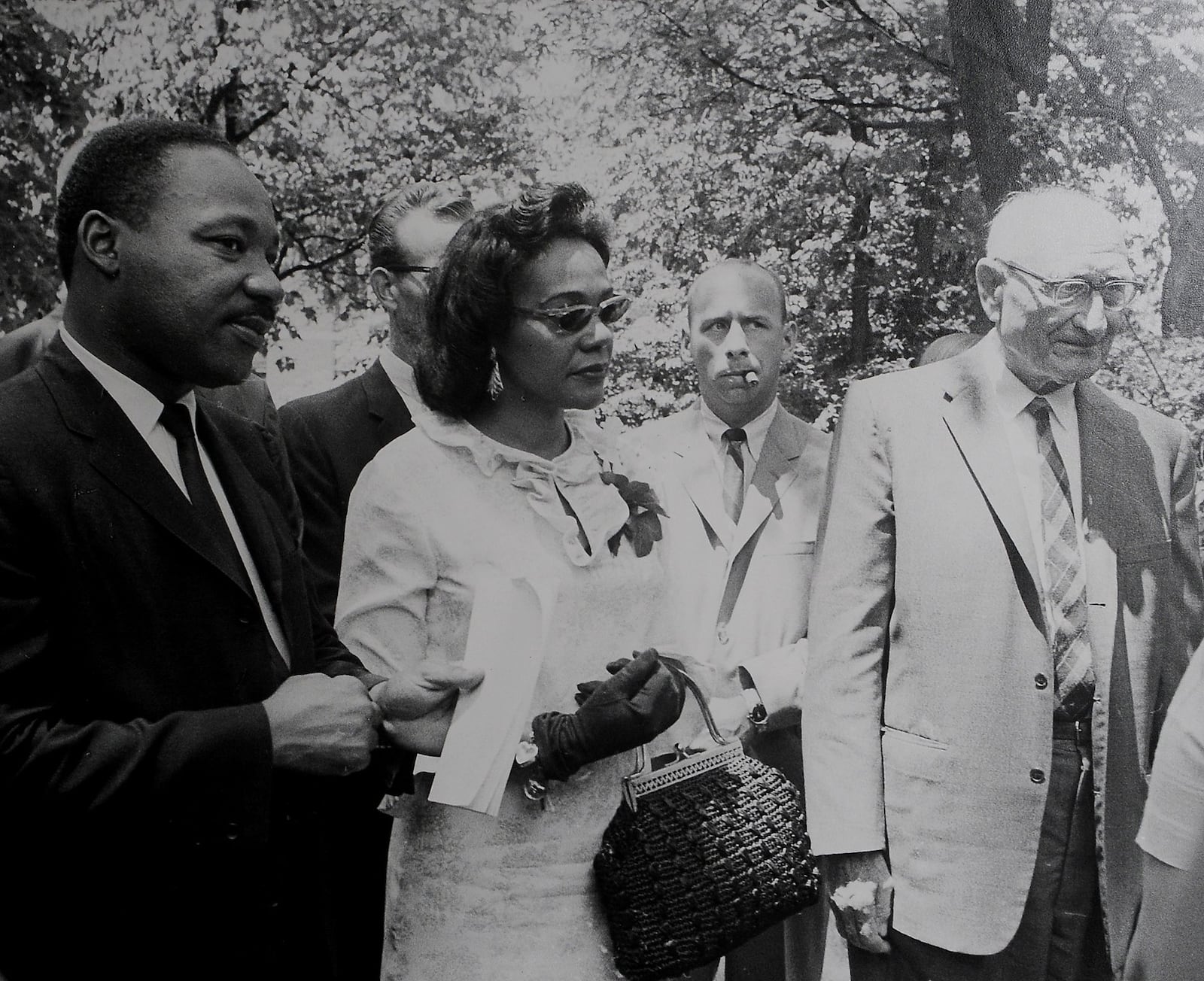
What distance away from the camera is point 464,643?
194 cm

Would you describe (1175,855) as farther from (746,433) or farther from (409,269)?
(409,269)

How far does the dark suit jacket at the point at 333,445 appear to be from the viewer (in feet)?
7.89

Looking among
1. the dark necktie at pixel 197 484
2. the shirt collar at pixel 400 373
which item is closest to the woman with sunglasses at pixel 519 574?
the dark necktie at pixel 197 484

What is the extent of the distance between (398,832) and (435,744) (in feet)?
0.87

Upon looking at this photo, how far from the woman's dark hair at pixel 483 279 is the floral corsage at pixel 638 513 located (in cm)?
32

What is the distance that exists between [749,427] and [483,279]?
976mm

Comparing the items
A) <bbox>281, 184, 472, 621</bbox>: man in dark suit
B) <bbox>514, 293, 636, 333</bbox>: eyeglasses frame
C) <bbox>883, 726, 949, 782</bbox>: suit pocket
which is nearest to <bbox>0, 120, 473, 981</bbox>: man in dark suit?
<bbox>514, 293, 636, 333</bbox>: eyeglasses frame

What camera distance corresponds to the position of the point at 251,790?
1.53m

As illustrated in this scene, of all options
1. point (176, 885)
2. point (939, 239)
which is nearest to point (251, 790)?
point (176, 885)

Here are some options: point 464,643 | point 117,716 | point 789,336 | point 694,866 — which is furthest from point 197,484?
point 789,336

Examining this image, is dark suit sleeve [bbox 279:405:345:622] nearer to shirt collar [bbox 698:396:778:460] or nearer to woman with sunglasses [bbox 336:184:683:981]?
woman with sunglasses [bbox 336:184:683:981]

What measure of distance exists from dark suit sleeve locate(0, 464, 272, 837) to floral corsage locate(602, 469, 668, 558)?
0.82 m

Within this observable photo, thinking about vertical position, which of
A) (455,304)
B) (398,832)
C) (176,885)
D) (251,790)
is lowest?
(398,832)

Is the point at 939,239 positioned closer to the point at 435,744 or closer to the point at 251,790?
the point at 435,744
